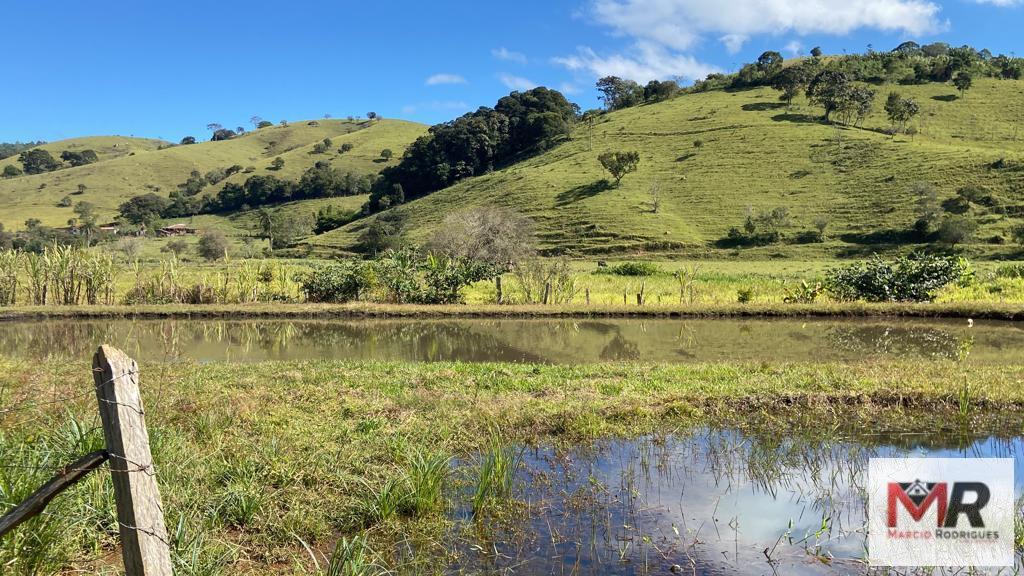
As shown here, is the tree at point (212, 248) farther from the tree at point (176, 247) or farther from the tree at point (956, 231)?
the tree at point (956, 231)

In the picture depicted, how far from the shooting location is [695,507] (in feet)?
20.6

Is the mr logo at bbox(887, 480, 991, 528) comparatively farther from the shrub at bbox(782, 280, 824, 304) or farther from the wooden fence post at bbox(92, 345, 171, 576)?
the shrub at bbox(782, 280, 824, 304)

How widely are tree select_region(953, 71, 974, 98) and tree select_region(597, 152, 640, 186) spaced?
46.0 meters

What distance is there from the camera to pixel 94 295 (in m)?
25.8

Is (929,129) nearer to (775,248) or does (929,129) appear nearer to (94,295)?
(775,248)

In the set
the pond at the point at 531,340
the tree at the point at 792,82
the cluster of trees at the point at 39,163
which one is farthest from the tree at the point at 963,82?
the cluster of trees at the point at 39,163

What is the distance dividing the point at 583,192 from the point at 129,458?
66.0 meters

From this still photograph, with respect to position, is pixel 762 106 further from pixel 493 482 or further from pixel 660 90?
pixel 493 482

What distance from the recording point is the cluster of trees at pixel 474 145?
8750 cm

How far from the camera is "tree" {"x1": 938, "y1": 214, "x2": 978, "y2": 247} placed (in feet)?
151

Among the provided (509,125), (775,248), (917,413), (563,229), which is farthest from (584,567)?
(509,125)

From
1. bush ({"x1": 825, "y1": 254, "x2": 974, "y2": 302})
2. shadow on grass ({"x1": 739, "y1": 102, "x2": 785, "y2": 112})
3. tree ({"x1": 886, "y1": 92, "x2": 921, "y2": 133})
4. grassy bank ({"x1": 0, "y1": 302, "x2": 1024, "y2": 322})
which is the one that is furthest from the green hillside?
bush ({"x1": 825, "y1": 254, "x2": 974, "y2": 302})

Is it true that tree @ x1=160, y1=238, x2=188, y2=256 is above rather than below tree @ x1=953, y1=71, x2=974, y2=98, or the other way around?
below

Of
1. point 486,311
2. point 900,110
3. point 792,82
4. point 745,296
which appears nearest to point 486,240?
point 486,311
